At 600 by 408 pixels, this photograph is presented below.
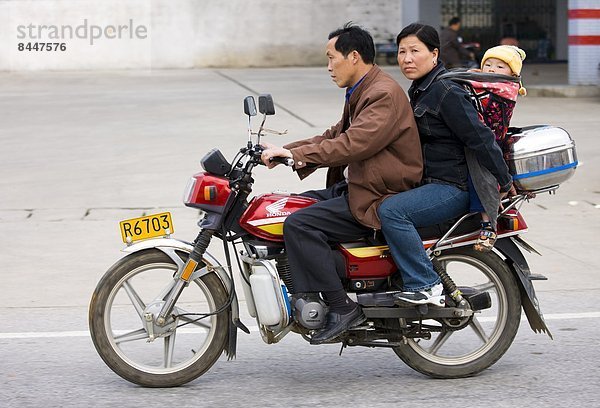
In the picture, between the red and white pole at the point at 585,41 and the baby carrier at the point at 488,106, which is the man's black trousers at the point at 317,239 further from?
the red and white pole at the point at 585,41

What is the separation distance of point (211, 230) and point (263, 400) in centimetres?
84

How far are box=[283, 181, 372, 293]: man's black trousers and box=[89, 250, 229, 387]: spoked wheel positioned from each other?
1.39 feet

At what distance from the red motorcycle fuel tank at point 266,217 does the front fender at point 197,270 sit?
0.27 meters

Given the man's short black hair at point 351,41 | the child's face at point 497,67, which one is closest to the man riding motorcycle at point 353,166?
the man's short black hair at point 351,41

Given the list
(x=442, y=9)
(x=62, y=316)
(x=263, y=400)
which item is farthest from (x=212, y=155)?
(x=442, y=9)

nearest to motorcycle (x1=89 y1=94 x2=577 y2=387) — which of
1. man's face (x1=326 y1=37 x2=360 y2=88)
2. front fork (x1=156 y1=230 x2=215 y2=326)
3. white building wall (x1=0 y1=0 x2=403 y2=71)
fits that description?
front fork (x1=156 y1=230 x2=215 y2=326)

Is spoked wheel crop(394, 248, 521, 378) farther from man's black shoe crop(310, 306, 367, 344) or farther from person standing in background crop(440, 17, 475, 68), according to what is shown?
person standing in background crop(440, 17, 475, 68)

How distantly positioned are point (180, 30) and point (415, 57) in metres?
25.6

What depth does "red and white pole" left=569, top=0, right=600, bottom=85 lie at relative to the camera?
20266 millimetres

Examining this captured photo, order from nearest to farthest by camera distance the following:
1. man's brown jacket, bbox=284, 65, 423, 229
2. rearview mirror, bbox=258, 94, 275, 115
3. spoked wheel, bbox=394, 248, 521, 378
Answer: rearview mirror, bbox=258, 94, 275, 115 → man's brown jacket, bbox=284, 65, 423, 229 → spoked wheel, bbox=394, 248, 521, 378

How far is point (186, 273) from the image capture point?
5320 mm

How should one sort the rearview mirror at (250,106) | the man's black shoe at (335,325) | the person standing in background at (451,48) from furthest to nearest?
the person standing in background at (451,48) → the man's black shoe at (335,325) → the rearview mirror at (250,106)

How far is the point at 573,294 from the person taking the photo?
7375mm

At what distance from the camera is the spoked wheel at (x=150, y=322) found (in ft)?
17.5
